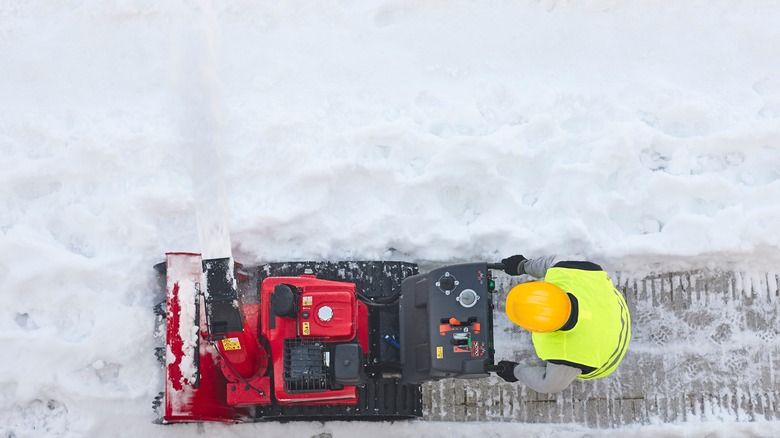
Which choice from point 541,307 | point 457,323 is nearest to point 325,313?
point 457,323

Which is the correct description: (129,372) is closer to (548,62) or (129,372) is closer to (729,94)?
(548,62)

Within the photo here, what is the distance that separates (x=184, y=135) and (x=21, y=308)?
177 cm

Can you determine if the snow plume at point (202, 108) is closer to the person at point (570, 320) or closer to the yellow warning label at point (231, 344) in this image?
the yellow warning label at point (231, 344)

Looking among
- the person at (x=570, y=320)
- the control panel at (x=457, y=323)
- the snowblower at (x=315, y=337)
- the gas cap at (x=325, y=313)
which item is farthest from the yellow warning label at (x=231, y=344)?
→ the person at (x=570, y=320)

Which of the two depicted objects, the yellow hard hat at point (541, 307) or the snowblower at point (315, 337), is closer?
the yellow hard hat at point (541, 307)

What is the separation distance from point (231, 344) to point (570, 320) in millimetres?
2072

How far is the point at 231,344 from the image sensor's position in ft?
14.9

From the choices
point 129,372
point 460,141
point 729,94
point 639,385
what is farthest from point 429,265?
point 729,94

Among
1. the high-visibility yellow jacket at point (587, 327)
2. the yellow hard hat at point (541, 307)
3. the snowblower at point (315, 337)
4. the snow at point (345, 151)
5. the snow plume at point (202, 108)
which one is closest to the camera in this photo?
the yellow hard hat at point (541, 307)

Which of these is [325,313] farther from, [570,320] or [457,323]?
[570,320]

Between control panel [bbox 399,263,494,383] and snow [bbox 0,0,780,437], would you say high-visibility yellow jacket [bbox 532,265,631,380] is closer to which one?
control panel [bbox 399,263,494,383]

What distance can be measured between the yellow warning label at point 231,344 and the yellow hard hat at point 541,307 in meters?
1.72

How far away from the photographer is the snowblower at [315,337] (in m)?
4.60

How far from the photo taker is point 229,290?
169 inches
